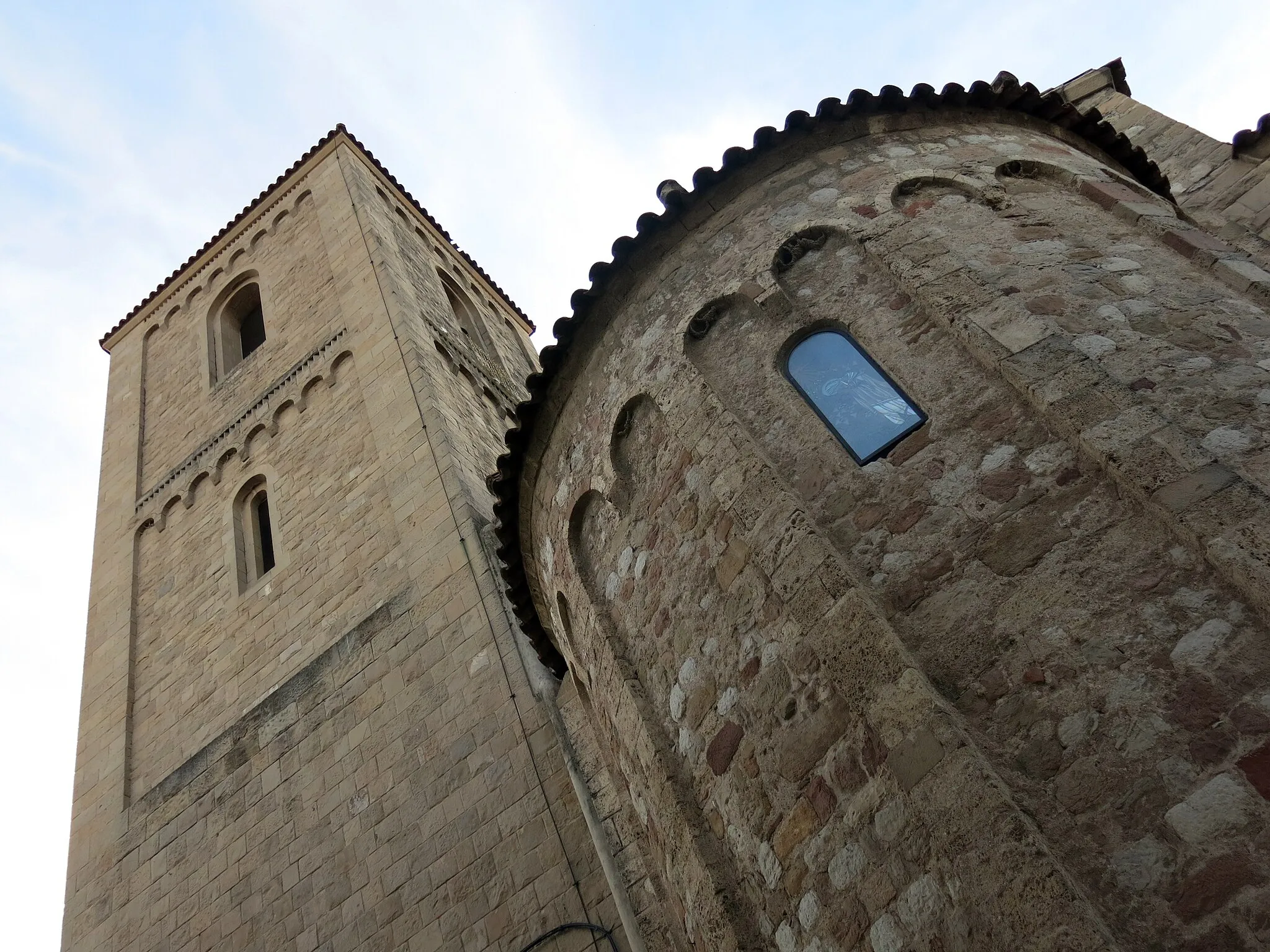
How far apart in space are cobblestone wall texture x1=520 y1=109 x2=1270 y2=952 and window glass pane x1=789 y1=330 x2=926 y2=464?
81 mm

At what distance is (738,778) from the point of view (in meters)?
5.03

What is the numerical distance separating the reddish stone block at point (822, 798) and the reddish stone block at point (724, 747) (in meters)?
0.53

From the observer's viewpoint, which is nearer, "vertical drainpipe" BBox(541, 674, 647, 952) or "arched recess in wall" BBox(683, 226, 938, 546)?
"arched recess in wall" BBox(683, 226, 938, 546)

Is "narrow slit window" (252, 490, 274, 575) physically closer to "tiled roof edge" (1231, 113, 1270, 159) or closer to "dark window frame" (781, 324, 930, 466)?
"dark window frame" (781, 324, 930, 466)

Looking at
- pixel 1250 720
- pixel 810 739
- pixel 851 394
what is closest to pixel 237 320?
pixel 851 394

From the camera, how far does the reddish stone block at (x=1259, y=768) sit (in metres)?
3.46

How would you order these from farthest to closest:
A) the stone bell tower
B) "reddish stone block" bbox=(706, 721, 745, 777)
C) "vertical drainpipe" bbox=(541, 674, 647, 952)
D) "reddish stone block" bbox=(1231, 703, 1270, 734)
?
the stone bell tower → "vertical drainpipe" bbox=(541, 674, 647, 952) → "reddish stone block" bbox=(706, 721, 745, 777) → "reddish stone block" bbox=(1231, 703, 1270, 734)

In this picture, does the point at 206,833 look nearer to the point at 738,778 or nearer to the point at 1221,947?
the point at 738,778

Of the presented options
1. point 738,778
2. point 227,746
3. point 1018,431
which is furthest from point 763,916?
point 227,746

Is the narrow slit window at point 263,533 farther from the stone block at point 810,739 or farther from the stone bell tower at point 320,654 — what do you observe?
the stone block at point 810,739

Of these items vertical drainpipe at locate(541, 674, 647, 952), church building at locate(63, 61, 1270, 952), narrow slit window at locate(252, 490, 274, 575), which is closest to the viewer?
church building at locate(63, 61, 1270, 952)

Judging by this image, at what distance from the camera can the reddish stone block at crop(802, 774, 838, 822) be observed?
445cm

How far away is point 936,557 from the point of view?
15.1 ft

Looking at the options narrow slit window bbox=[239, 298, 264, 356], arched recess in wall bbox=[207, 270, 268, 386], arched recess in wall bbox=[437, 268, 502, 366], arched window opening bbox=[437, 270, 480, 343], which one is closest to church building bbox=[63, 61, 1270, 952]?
arched recess in wall bbox=[437, 268, 502, 366]
